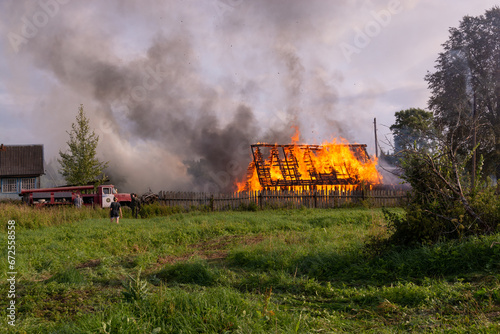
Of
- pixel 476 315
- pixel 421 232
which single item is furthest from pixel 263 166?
pixel 476 315

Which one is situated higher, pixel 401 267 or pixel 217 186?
pixel 217 186

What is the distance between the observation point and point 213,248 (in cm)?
1084

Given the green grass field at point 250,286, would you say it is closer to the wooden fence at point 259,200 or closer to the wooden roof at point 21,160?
the wooden fence at point 259,200

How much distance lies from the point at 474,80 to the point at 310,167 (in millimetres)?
14501

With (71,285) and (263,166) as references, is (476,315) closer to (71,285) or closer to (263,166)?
(71,285)

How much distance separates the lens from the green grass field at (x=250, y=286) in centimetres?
427

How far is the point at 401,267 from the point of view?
23.0 feet

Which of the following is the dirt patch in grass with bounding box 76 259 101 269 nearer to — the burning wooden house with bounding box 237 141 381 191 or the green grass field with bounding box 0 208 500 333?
the green grass field with bounding box 0 208 500 333

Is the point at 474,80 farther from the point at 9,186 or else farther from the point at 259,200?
the point at 9,186

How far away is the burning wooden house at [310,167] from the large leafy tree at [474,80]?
665cm

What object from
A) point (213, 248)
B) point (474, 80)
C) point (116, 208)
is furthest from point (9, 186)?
point (474, 80)

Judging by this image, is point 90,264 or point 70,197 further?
point 70,197

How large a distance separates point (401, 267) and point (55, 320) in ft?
19.0

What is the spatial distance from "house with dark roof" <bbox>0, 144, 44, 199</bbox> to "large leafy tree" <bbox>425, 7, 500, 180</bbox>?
127 feet
